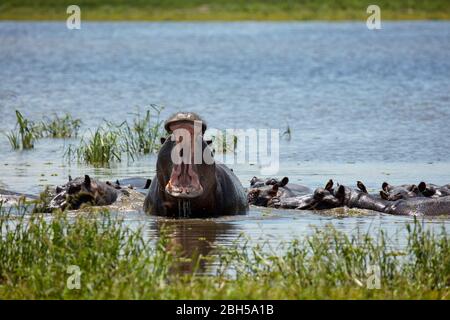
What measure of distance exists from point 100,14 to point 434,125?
166ft

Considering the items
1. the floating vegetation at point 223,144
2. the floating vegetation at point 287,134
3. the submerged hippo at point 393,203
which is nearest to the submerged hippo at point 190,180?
the submerged hippo at point 393,203

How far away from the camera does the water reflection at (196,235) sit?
891 cm

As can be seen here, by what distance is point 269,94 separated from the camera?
27.7 m

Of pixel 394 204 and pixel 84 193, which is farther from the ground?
pixel 84 193

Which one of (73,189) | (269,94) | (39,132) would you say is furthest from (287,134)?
(269,94)

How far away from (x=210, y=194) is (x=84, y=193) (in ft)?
4.29

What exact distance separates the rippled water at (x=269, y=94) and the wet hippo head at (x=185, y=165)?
1.19 feet

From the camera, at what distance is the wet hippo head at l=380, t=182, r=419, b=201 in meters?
11.6

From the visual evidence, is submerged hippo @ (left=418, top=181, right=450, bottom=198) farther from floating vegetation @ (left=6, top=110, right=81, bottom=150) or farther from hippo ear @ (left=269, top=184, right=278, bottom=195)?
floating vegetation @ (left=6, top=110, right=81, bottom=150)

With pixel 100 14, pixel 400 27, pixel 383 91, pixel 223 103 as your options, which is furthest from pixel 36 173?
pixel 100 14

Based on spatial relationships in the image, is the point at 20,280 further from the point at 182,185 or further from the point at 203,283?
the point at 182,185

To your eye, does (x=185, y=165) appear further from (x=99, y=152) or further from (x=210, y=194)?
(x=99, y=152)

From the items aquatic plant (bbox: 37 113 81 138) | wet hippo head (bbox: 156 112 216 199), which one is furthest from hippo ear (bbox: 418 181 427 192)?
aquatic plant (bbox: 37 113 81 138)

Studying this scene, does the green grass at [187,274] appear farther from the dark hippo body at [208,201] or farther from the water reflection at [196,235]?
the dark hippo body at [208,201]
